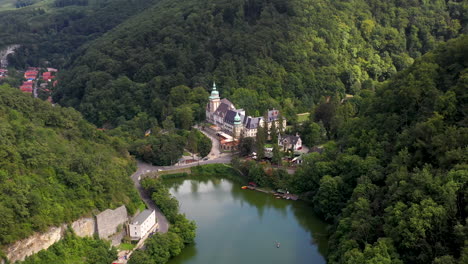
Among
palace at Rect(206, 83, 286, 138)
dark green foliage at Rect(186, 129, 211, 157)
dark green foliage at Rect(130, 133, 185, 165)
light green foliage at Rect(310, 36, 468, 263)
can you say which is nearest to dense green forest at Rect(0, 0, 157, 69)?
palace at Rect(206, 83, 286, 138)

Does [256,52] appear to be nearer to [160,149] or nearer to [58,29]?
[160,149]

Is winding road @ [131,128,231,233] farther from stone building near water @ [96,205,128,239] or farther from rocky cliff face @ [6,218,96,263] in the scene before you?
rocky cliff face @ [6,218,96,263]

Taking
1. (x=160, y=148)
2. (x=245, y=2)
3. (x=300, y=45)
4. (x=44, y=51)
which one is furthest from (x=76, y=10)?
(x=160, y=148)

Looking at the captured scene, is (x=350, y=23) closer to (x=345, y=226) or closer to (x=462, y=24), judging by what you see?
(x=462, y=24)

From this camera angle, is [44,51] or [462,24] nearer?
[462,24]

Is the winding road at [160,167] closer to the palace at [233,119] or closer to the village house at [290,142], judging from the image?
the palace at [233,119]
